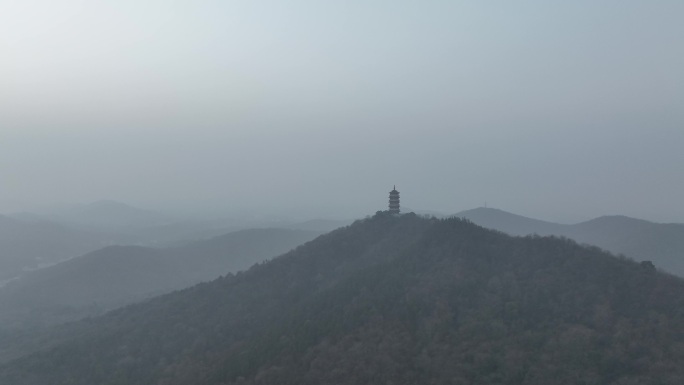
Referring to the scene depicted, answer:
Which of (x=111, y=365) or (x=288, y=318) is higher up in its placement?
(x=288, y=318)

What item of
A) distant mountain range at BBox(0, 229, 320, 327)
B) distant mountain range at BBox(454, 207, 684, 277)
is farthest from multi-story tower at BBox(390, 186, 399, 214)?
distant mountain range at BBox(0, 229, 320, 327)

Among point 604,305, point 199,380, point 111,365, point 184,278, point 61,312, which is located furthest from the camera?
point 184,278

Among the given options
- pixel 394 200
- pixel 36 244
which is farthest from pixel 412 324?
pixel 36 244

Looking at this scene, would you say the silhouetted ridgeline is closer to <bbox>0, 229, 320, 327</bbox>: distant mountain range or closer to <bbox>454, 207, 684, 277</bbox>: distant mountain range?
<bbox>0, 229, 320, 327</bbox>: distant mountain range

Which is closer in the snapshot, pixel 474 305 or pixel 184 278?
pixel 474 305

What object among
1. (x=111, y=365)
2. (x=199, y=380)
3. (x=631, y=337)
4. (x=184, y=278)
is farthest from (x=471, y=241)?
(x=184, y=278)

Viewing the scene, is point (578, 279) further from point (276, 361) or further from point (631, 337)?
point (276, 361)

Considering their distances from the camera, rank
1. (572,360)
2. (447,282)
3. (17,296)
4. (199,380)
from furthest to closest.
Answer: (17,296)
(447,282)
(199,380)
(572,360)
